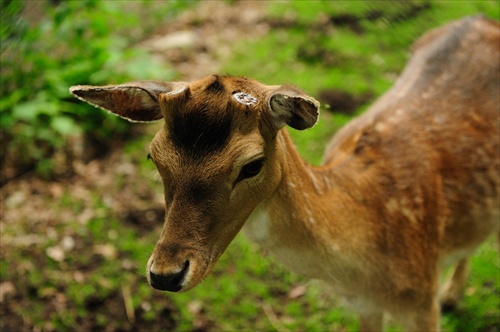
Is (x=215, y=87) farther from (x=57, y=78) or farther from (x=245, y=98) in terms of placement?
(x=57, y=78)

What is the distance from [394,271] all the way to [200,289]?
197cm

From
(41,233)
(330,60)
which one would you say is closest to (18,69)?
(41,233)

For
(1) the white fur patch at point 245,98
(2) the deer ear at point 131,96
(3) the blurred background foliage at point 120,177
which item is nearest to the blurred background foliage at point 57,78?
(3) the blurred background foliage at point 120,177

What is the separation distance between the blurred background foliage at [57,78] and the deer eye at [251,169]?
125 inches

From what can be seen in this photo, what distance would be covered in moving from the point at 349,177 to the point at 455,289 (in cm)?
179

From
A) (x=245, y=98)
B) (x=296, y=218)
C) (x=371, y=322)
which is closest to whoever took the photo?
(x=245, y=98)

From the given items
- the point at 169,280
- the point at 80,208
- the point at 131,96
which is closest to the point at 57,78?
A: the point at 80,208

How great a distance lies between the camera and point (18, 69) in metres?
5.63

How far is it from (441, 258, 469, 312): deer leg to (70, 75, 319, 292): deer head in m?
2.51

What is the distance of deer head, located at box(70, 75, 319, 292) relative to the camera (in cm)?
256

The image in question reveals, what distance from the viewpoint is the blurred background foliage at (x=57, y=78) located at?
5.51m

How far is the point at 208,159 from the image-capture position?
2.56 meters

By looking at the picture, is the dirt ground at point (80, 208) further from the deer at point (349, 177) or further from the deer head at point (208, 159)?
the deer head at point (208, 159)

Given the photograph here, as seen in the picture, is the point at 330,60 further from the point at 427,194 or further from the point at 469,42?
the point at 427,194
